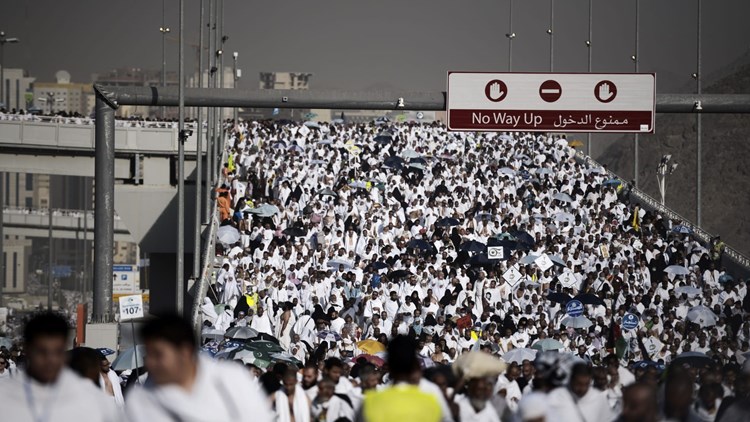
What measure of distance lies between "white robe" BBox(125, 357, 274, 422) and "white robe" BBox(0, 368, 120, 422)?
0.78 metres

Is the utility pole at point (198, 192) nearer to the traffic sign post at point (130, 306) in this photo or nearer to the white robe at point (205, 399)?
the traffic sign post at point (130, 306)

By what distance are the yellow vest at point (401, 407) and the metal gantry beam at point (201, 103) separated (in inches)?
529

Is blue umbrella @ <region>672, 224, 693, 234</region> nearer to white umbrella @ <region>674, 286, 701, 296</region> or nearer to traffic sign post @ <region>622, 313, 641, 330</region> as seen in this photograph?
white umbrella @ <region>674, 286, 701, 296</region>

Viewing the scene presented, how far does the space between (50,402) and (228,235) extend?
24.2 m

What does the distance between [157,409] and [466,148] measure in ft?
132

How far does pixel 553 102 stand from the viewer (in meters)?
21.1

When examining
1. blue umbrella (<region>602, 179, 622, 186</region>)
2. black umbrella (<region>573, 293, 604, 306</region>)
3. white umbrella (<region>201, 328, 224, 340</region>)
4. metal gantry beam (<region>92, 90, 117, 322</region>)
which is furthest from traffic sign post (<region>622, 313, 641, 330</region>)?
blue umbrella (<region>602, 179, 622, 186</region>)

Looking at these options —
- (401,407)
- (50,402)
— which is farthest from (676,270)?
(50,402)

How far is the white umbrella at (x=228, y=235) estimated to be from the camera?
98.4 feet

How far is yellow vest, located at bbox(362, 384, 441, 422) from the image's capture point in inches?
242

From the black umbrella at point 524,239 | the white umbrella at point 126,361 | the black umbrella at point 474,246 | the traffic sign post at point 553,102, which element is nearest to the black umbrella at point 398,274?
the black umbrella at point 474,246

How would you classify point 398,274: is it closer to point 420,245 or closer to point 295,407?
point 420,245

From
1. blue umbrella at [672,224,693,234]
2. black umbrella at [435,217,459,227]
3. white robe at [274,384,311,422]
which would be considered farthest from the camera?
blue umbrella at [672,224,693,234]

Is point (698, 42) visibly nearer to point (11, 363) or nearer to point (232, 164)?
point (232, 164)
